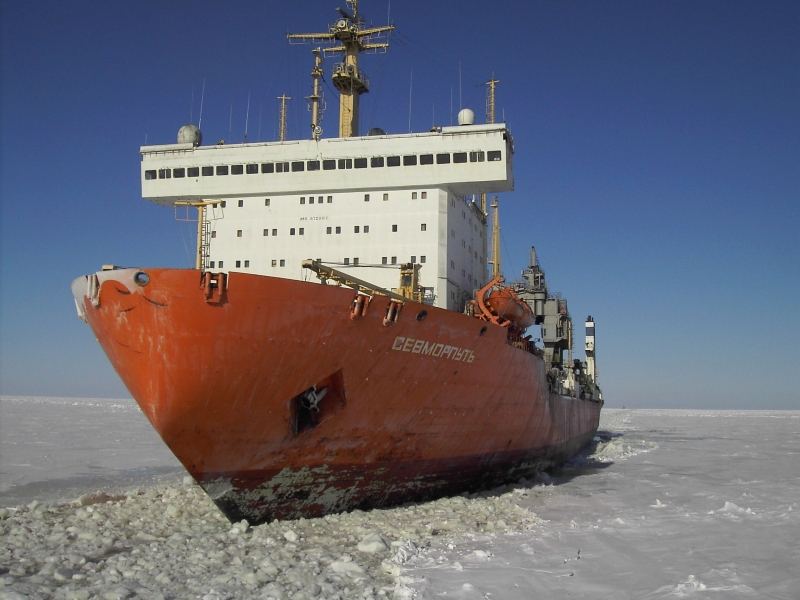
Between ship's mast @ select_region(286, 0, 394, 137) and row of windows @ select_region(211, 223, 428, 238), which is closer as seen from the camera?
row of windows @ select_region(211, 223, 428, 238)

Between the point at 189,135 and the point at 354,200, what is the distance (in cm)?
460

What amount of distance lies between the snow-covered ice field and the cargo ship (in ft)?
2.47

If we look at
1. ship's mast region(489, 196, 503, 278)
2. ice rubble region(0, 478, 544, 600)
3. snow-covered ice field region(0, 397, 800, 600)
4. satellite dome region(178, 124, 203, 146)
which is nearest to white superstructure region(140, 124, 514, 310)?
satellite dome region(178, 124, 203, 146)

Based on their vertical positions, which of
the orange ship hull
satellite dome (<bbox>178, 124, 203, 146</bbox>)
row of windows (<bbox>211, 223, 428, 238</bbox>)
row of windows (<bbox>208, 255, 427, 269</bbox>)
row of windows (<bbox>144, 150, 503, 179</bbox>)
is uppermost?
satellite dome (<bbox>178, 124, 203, 146</bbox>)

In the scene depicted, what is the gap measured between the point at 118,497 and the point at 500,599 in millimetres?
7316

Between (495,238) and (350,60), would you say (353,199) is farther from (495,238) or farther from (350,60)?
(495,238)

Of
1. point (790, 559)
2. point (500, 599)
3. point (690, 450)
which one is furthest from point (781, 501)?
point (690, 450)

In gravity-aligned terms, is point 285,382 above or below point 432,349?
below

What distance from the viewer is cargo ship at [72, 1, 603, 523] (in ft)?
23.1

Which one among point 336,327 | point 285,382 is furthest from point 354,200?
point 285,382

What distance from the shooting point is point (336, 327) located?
24.9 feet

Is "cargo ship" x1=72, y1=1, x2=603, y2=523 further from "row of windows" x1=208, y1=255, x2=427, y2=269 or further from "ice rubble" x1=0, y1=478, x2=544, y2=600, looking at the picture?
"ice rubble" x1=0, y1=478, x2=544, y2=600

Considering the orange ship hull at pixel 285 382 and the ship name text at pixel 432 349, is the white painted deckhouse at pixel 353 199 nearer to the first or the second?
the ship name text at pixel 432 349

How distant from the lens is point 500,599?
17.8 feet
